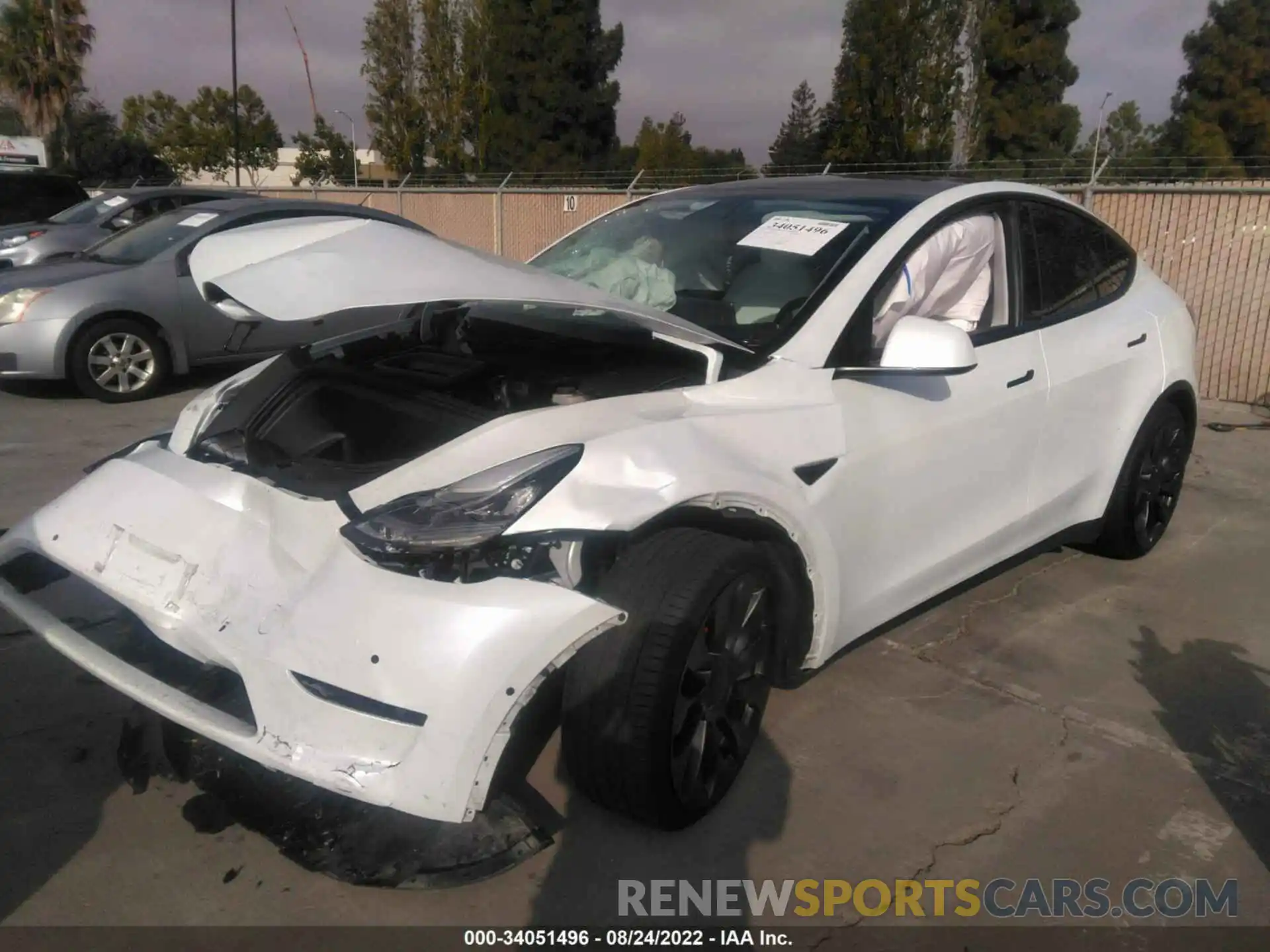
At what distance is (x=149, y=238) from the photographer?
8320 mm

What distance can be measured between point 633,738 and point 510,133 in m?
39.3

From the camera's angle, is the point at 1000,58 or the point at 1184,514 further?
the point at 1000,58

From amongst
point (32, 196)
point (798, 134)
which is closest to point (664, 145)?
point (798, 134)

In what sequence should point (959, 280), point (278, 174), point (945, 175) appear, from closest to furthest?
point (959, 280) → point (945, 175) → point (278, 174)

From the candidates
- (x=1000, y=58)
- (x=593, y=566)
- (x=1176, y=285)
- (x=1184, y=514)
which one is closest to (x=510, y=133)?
(x=1000, y=58)

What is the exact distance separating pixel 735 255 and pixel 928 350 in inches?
36.1

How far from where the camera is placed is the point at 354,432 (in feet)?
9.90

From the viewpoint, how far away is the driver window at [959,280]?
3.62 m

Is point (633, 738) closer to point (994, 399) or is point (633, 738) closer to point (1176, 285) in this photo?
point (994, 399)

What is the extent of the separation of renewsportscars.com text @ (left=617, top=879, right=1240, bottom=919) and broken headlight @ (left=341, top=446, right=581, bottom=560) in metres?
0.94

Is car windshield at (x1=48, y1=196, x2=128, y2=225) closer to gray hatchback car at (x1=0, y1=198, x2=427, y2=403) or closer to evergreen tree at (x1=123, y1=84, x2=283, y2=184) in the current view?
gray hatchback car at (x1=0, y1=198, x2=427, y2=403)

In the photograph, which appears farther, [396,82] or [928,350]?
[396,82]

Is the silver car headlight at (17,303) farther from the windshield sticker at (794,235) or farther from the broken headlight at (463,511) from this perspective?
the broken headlight at (463,511)

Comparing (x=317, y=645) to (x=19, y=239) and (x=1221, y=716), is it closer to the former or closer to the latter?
(x=1221, y=716)
